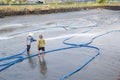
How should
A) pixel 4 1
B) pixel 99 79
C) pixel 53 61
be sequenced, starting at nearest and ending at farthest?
pixel 99 79
pixel 53 61
pixel 4 1

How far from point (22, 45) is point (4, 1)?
139ft

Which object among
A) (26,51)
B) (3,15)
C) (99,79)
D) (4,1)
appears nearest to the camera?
(99,79)

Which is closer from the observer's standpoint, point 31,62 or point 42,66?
point 42,66

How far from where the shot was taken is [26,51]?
55.6ft

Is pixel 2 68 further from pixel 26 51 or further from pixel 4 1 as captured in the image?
pixel 4 1

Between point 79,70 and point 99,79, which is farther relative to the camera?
point 79,70

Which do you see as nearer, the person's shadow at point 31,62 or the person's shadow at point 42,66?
the person's shadow at point 42,66

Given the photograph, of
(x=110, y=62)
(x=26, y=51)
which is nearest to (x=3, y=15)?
(x=26, y=51)

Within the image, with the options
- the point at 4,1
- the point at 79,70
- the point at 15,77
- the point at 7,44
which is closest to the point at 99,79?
the point at 79,70

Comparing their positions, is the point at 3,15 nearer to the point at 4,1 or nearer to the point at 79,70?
the point at 4,1

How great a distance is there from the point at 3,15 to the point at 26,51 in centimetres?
2685

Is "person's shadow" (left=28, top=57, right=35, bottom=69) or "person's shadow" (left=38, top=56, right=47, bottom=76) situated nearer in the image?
"person's shadow" (left=38, top=56, right=47, bottom=76)

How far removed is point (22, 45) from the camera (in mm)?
19469

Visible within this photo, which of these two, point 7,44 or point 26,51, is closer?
point 26,51
